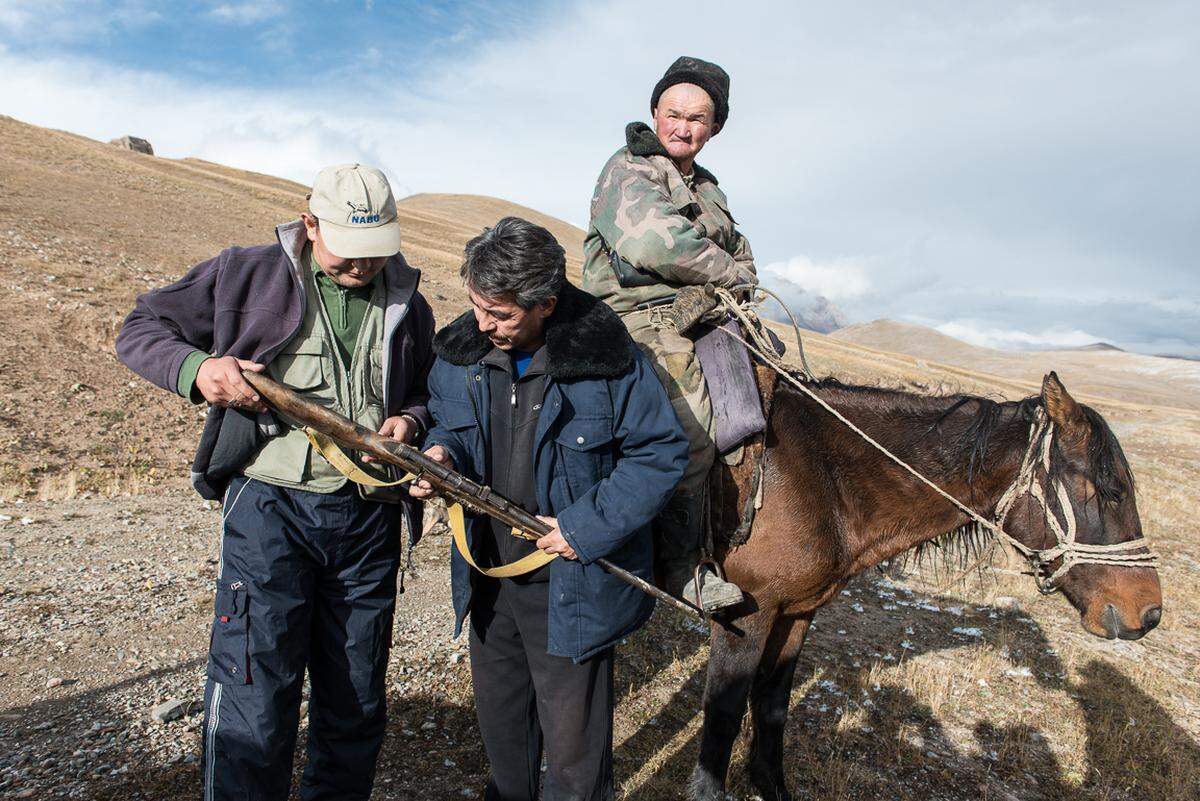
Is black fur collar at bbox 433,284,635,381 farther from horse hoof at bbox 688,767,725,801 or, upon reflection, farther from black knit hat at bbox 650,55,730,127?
horse hoof at bbox 688,767,725,801

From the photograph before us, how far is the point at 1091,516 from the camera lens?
11.4 feet

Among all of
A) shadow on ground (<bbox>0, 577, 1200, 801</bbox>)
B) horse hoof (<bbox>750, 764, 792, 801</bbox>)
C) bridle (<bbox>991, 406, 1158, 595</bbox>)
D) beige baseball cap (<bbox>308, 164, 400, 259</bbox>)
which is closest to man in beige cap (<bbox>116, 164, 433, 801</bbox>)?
beige baseball cap (<bbox>308, 164, 400, 259</bbox>)

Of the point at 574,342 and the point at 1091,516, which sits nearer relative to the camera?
the point at 574,342

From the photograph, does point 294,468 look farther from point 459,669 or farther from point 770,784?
point 770,784

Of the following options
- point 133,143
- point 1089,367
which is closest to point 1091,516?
point 133,143

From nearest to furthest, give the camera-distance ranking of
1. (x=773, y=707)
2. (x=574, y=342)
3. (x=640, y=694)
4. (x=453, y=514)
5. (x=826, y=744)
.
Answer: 1. (x=574, y=342)
2. (x=453, y=514)
3. (x=773, y=707)
4. (x=826, y=744)
5. (x=640, y=694)

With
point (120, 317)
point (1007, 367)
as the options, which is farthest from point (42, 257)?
point (1007, 367)

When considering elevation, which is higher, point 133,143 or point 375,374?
point 133,143

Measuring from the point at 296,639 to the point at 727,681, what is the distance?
2139 mm

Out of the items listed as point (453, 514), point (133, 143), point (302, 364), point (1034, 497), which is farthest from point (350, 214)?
point (133, 143)

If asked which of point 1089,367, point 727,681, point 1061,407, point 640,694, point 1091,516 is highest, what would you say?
point 1089,367

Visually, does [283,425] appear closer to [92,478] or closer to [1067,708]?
[1067,708]

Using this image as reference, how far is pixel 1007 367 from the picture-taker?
3538 inches

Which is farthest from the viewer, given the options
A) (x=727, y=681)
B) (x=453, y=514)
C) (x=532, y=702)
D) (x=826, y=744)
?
(x=826, y=744)
